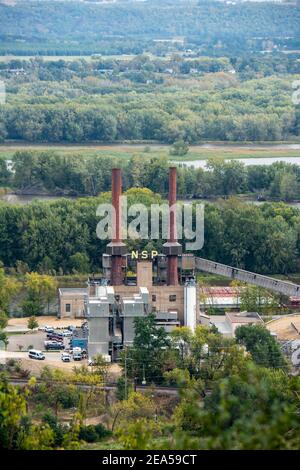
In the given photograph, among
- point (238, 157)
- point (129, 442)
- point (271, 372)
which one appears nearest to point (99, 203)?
point (271, 372)

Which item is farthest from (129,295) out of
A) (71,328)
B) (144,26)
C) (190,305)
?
(144,26)

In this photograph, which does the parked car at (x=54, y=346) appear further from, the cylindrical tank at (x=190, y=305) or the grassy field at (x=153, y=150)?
the grassy field at (x=153, y=150)

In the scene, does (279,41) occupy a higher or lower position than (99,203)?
lower

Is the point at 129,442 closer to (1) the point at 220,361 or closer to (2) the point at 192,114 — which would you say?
(1) the point at 220,361

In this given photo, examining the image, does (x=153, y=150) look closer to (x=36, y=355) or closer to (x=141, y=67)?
(x=36, y=355)

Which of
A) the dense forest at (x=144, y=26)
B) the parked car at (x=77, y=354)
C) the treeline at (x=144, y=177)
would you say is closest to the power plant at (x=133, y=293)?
the parked car at (x=77, y=354)
